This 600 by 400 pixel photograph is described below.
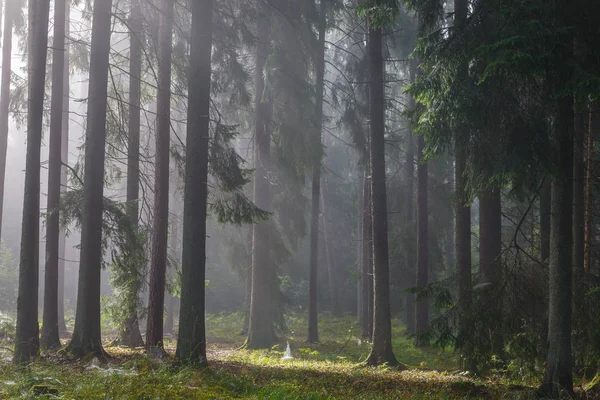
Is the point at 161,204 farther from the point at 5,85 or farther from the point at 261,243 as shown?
the point at 5,85

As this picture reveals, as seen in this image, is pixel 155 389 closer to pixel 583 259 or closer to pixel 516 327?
pixel 516 327

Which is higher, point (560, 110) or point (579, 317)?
point (560, 110)

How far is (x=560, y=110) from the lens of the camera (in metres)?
7.25

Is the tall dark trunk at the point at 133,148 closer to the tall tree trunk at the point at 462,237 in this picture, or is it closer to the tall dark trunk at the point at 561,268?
the tall tree trunk at the point at 462,237

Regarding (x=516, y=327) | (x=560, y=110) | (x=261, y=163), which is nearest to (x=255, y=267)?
(x=261, y=163)

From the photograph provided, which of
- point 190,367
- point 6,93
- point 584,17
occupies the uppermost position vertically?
point 6,93

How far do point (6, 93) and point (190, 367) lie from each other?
13689mm

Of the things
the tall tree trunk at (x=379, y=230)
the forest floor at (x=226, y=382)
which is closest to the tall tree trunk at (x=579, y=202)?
the forest floor at (x=226, y=382)

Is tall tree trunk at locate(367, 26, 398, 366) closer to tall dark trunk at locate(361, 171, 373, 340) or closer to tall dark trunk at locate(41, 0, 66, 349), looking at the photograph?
tall dark trunk at locate(361, 171, 373, 340)

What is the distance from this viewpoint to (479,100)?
8.04 meters

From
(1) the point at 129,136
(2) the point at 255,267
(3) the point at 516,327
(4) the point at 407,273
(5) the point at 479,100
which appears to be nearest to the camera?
(5) the point at 479,100

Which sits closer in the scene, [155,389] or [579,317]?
[155,389]

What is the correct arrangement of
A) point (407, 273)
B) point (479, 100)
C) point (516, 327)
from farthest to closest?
point (407, 273) < point (516, 327) < point (479, 100)

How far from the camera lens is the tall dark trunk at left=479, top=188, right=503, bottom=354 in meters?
8.84
